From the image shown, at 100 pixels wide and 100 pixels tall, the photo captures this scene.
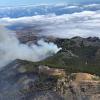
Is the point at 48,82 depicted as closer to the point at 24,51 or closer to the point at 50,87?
the point at 50,87

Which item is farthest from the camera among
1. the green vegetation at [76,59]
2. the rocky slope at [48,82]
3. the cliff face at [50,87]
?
the green vegetation at [76,59]

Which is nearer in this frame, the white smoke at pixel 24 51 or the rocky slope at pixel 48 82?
the rocky slope at pixel 48 82

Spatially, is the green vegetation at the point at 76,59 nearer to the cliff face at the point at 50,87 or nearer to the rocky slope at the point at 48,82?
the rocky slope at the point at 48,82

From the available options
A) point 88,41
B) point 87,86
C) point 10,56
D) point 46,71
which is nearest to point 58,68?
point 46,71

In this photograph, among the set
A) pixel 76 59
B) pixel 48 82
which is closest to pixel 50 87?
pixel 48 82

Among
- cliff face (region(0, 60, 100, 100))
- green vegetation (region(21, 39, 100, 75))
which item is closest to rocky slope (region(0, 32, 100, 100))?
cliff face (region(0, 60, 100, 100))

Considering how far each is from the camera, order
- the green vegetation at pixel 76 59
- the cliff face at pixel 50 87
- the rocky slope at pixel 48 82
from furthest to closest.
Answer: the green vegetation at pixel 76 59 < the rocky slope at pixel 48 82 < the cliff face at pixel 50 87

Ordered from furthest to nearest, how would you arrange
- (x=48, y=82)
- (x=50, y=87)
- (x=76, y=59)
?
(x=76, y=59), (x=48, y=82), (x=50, y=87)

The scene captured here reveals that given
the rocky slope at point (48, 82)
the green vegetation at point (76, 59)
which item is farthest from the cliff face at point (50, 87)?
the green vegetation at point (76, 59)
